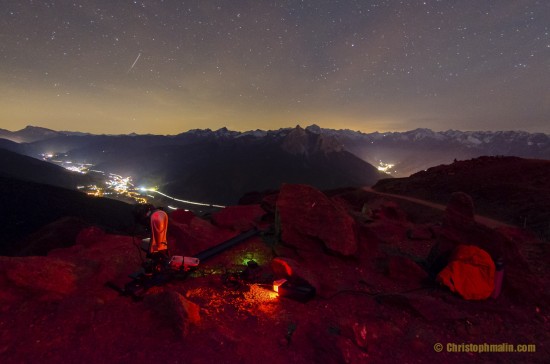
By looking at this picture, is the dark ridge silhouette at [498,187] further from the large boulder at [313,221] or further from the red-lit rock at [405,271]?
the large boulder at [313,221]

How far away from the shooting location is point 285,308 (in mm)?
7363

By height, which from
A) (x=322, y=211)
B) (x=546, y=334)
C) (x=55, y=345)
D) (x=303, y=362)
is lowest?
(x=546, y=334)

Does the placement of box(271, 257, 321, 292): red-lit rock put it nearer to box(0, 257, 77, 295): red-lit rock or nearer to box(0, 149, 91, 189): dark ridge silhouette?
box(0, 257, 77, 295): red-lit rock

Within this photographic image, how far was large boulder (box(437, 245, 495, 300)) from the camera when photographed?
8289 mm

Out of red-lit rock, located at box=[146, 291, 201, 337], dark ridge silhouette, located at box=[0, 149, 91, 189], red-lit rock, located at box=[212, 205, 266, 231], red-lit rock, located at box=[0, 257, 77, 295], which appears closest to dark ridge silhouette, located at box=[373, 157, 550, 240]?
red-lit rock, located at box=[212, 205, 266, 231]

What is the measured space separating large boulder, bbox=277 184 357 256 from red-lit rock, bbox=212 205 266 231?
379cm

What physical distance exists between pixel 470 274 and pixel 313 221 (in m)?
5.57

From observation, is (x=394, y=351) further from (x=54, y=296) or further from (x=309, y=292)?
(x=54, y=296)

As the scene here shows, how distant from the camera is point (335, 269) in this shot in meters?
10.4

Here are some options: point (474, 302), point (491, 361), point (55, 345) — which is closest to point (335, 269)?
point (474, 302)

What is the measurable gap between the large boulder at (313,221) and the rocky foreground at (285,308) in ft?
0.19

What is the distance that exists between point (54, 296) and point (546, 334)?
40.9ft

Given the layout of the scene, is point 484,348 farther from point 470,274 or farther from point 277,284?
point 277,284

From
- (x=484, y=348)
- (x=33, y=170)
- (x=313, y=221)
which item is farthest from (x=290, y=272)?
(x=33, y=170)
